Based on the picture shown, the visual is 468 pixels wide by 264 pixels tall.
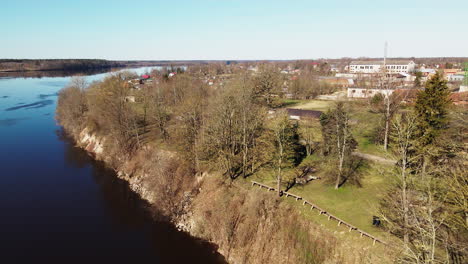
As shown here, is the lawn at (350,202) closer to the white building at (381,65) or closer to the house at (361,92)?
the house at (361,92)

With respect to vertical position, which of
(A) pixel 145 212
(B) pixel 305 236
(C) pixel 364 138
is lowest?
(A) pixel 145 212

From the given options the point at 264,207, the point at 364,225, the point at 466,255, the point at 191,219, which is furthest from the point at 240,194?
the point at 466,255

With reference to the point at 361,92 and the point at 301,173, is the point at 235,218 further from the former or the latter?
the point at 361,92

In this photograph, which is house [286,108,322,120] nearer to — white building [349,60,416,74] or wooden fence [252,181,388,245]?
wooden fence [252,181,388,245]

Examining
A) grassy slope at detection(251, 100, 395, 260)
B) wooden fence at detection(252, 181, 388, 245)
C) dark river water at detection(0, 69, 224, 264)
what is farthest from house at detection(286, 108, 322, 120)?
dark river water at detection(0, 69, 224, 264)

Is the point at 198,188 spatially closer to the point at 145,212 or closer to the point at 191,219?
the point at 191,219

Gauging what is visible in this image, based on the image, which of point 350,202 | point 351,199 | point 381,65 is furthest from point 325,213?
point 381,65

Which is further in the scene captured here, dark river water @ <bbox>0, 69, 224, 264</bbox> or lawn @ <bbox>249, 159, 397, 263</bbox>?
dark river water @ <bbox>0, 69, 224, 264</bbox>
